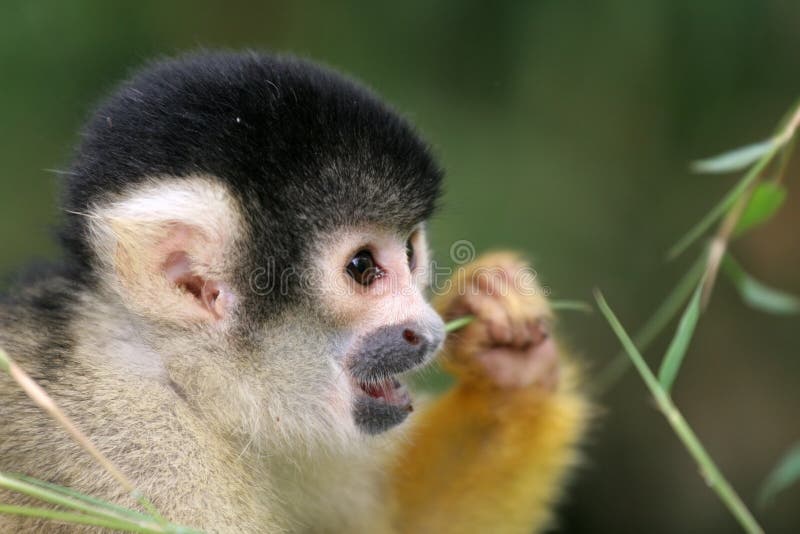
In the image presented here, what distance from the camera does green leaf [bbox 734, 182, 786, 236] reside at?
2.32 metres

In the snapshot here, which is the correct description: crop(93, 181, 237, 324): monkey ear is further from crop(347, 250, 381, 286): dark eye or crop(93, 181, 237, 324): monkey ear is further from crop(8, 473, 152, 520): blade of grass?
crop(8, 473, 152, 520): blade of grass

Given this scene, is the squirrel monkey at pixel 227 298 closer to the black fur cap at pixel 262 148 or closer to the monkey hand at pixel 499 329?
the black fur cap at pixel 262 148

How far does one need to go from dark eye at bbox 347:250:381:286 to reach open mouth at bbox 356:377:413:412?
239mm

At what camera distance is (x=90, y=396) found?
212 cm

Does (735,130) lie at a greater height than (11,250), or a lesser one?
greater

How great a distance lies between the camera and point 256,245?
221cm

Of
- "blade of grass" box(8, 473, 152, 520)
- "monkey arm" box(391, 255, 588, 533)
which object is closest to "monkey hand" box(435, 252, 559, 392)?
"monkey arm" box(391, 255, 588, 533)

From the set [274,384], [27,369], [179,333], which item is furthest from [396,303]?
[27,369]

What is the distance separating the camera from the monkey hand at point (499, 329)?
2758mm

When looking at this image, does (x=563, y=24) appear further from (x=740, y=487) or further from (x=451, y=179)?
(x=740, y=487)

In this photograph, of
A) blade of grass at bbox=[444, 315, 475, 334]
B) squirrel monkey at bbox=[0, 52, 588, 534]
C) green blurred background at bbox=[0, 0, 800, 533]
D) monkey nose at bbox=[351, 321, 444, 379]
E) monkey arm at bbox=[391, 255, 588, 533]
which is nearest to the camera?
squirrel monkey at bbox=[0, 52, 588, 534]

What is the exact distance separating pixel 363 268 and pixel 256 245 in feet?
0.86

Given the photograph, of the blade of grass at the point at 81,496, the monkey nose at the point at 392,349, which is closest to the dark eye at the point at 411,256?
the monkey nose at the point at 392,349

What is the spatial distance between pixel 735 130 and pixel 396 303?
9.59ft
